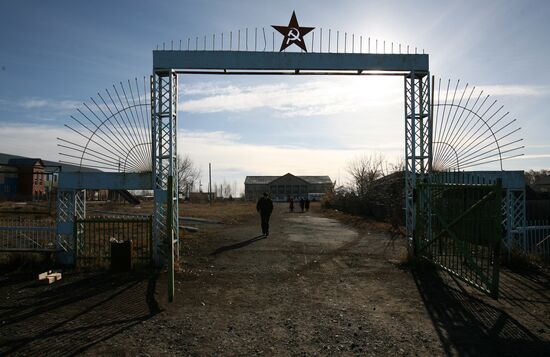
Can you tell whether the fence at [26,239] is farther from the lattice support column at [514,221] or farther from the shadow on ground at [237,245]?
the lattice support column at [514,221]

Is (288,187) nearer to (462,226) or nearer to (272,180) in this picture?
(272,180)

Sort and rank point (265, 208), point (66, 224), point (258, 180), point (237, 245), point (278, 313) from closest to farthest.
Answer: point (278, 313) → point (66, 224) → point (237, 245) → point (265, 208) → point (258, 180)

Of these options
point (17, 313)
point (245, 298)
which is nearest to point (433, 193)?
point (245, 298)

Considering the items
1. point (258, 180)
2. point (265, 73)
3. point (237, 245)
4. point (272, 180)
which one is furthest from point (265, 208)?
point (258, 180)

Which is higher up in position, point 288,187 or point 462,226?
point 288,187

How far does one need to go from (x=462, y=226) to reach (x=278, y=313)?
4.52 metres

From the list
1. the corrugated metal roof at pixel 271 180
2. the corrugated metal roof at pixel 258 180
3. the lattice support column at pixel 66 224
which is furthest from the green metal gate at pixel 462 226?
the corrugated metal roof at pixel 258 180

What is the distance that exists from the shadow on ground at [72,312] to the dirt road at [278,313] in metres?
0.02

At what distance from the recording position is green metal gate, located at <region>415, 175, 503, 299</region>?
678cm

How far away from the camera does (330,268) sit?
9.65 m

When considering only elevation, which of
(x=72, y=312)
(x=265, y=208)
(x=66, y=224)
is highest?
(x=265, y=208)

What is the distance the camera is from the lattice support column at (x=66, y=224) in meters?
9.50

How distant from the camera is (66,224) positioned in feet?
31.3

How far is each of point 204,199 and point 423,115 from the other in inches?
2421
